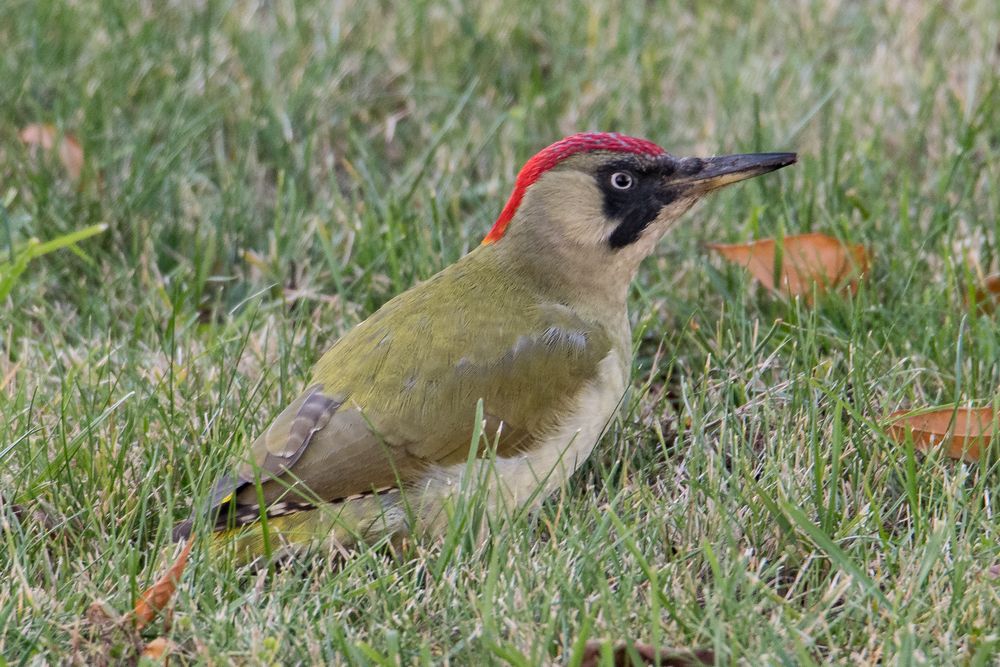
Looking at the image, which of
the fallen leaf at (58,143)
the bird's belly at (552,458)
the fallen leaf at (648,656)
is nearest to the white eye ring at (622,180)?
the bird's belly at (552,458)

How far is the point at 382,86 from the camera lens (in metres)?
5.37

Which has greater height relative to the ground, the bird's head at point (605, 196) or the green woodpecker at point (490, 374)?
the bird's head at point (605, 196)

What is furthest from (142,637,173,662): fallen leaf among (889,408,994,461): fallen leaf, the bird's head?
(889,408,994,461): fallen leaf

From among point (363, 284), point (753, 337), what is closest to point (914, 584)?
point (753, 337)

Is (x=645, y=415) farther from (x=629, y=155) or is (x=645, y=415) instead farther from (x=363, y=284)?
(x=363, y=284)

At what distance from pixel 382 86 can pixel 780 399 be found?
2418 mm

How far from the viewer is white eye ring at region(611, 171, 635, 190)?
3580 millimetres

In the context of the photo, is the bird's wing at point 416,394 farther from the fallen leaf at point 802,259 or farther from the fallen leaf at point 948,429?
the fallen leaf at point 802,259

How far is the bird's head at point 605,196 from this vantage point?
3.58 metres

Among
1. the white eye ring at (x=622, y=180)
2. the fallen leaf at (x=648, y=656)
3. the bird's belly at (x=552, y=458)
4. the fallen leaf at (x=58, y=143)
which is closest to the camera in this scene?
the fallen leaf at (x=648, y=656)

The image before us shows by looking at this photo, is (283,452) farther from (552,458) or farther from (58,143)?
(58,143)

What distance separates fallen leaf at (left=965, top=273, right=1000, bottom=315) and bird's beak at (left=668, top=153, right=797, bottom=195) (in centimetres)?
72

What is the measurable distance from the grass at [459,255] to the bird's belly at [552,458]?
0.07 m

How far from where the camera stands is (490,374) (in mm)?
3236
